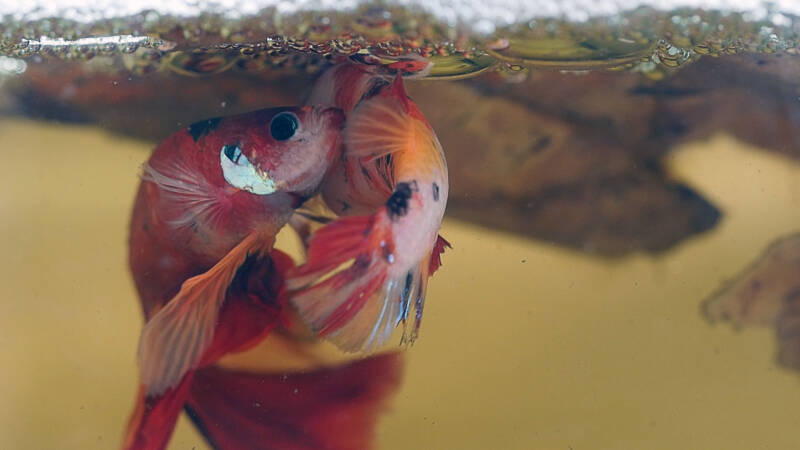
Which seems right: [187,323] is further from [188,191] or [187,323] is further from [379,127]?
[379,127]

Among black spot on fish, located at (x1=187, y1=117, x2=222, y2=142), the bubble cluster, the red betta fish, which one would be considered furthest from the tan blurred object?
black spot on fish, located at (x1=187, y1=117, x2=222, y2=142)

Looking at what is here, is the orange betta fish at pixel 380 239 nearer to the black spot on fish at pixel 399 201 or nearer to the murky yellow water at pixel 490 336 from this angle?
the black spot on fish at pixel 399 201

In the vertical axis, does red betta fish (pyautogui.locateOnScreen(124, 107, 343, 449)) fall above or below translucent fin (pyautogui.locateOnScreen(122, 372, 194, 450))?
above

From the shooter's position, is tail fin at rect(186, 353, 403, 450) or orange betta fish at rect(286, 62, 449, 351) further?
tail fin at rect(186, 353, 403, 450)

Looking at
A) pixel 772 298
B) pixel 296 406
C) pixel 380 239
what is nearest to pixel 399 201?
pixel 380 239

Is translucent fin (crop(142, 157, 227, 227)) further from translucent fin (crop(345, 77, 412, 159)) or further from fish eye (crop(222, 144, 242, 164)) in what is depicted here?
translucent fin (crop(345, 77, 412, 159))

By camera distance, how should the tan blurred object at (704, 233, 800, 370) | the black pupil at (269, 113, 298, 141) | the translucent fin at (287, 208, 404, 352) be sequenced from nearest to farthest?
the translucent fin at (287, 208, 404, 352)
the black pupil at (269, 113, 298, 141)
the tan blurred object at (704, 233, 800, 370)

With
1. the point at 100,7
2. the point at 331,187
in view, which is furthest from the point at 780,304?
the point at 100,7

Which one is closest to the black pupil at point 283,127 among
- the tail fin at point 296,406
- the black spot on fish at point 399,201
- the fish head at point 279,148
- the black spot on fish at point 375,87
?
the fish head at point 279,148
